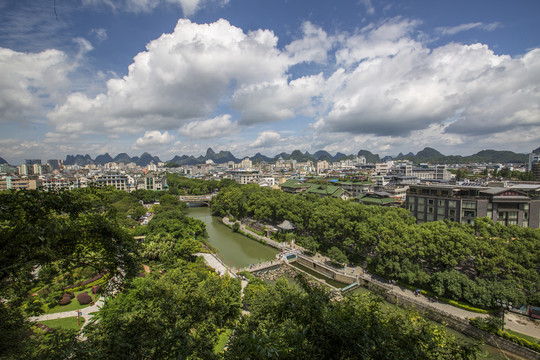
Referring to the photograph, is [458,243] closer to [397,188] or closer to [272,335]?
[272,335]

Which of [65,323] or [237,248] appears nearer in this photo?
[65,323]

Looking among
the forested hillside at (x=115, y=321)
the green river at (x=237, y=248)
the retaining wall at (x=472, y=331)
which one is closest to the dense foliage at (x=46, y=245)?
the forested hillside at (x=115, y=321)

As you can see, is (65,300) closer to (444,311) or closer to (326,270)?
(326,270)

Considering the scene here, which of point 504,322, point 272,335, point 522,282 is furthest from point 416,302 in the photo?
point 272,335

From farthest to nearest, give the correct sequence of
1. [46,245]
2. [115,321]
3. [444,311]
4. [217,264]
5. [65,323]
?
1. [217,264]
2. [444,311]
3. [65,323]
4. [115,321]
5. [46,245]

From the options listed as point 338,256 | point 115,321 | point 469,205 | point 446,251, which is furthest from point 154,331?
point 469,205

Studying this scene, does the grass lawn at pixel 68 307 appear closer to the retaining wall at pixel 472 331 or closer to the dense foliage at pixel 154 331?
the dense foliage at pixel 154 331
